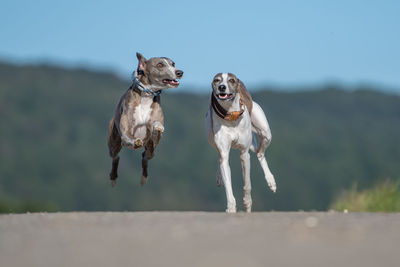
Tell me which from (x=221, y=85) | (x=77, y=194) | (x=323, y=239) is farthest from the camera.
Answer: (x=77, y=194)

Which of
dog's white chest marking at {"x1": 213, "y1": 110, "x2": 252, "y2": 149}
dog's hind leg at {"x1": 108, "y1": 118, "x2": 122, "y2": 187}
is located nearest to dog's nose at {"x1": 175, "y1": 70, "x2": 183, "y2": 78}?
dog's white chest marking at {"x1": 213, "y1": 110, "x2": 252, "y2": 149}

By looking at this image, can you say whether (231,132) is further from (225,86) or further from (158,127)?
(158,127)

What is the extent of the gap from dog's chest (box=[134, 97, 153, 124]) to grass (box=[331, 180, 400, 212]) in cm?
757

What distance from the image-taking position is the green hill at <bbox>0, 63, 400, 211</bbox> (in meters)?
87.4

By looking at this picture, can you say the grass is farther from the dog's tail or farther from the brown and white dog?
the brown and white dog

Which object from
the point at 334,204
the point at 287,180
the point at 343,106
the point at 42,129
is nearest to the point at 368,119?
the point at 343,106

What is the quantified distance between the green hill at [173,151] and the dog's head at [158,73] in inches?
2563

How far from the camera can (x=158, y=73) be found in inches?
475

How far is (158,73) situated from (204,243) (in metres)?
5.71

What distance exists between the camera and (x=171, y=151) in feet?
364

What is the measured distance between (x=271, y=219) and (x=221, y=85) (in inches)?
107

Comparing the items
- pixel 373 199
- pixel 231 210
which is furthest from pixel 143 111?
pixel 373 199

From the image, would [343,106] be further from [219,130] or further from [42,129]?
[219,130]

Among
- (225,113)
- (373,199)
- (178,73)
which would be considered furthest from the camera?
(373,199)
